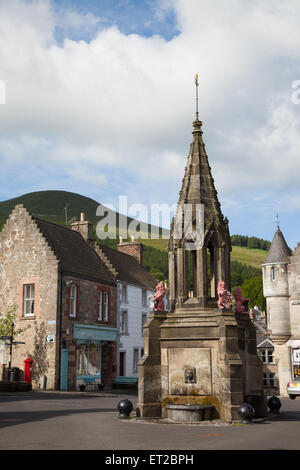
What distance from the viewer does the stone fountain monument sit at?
595 inches

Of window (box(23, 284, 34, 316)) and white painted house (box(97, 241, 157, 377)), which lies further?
white painted house (box(97, 241, 157, 377))

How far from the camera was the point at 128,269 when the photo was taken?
46.9 meters

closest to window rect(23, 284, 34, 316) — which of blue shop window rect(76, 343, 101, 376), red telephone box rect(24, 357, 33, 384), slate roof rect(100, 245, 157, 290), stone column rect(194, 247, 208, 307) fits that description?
red telephone box rect(24, 357, 33, 384)

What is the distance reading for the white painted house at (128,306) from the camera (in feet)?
138

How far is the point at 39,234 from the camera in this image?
3572cm

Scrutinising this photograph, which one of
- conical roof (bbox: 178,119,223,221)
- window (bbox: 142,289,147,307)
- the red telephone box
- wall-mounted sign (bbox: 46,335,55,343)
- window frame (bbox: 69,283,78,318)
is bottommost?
the red telephone box

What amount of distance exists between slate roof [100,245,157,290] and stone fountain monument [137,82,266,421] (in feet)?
81.9

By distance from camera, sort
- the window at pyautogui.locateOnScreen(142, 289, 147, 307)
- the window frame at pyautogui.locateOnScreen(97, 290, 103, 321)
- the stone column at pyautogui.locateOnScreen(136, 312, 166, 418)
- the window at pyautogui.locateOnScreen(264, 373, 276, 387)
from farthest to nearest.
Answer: the window at pyautogui.locateOnScreen(142, 289, 147, 307)
the window at pyautogui.locateOnScreen(264, 373, 276, 387)
the window frame at pyautogui.locateOnScreen(97, 290, 103, 321)
the stone column at pyautogui.locateOnScreen(136, 312, 166, 418)

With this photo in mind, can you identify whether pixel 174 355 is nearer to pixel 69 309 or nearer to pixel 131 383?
pixel 69 309

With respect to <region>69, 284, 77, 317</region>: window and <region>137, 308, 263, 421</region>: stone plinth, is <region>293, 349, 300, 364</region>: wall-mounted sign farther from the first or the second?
<region>137, 308, 263, 421</region>: stone plinth

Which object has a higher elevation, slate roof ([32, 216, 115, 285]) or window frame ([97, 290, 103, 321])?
slate roof ([32, 216, 115, 285])

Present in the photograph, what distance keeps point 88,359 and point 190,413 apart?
2351cm
